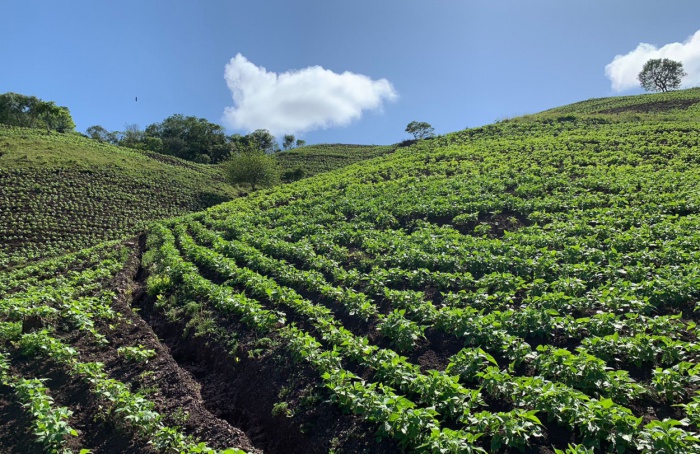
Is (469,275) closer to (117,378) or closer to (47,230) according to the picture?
(117,378)

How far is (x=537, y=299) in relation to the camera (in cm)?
869

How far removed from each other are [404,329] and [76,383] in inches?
256

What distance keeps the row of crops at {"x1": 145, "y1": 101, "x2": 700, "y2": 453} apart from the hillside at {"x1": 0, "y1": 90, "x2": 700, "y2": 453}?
47 mm

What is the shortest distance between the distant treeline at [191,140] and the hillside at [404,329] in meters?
57.2

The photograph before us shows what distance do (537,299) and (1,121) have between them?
287 feet

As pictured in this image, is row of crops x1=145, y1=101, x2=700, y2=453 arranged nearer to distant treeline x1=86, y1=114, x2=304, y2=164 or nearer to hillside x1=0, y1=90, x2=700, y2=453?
hillside x1=0, y1=90, x2=700, y2=453

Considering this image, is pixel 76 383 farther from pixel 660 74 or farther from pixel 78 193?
pixel 660 74

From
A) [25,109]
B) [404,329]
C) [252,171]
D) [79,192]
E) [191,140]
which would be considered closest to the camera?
[404,329]

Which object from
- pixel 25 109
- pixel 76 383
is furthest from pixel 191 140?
pixel 76 383

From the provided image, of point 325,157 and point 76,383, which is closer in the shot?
point 76,383

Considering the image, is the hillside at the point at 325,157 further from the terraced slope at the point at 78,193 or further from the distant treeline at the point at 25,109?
the distant treeline at the point at 25,109

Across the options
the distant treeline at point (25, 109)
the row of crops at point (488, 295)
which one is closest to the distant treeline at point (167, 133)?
the distant treeline at point (25, 109)

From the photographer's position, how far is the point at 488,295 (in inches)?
368

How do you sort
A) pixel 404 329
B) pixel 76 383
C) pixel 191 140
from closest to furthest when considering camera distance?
pixel 76 383 < pixel 404 329 < pixel 191 140
